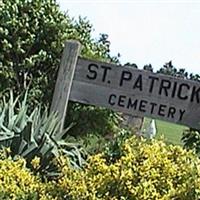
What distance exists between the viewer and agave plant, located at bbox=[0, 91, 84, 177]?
21.3ft

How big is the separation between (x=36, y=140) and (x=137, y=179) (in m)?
1.90

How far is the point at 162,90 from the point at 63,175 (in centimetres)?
319

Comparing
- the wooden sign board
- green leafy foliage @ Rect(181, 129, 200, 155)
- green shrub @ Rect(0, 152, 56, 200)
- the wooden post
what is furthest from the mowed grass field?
green shrub @ Rect(0, 152, 56, 200)

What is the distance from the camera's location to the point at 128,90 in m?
8.32

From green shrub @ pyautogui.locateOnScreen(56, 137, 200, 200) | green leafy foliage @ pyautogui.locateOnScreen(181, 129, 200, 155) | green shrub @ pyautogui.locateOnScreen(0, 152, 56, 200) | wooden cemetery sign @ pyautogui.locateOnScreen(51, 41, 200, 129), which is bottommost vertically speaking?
green shrub @ pyautogui.locateOnScreen(0, 152, 56, 200)

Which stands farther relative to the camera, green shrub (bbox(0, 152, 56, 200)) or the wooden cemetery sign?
the wooden cemetery sign

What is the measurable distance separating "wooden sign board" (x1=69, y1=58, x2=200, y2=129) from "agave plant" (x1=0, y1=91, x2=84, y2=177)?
1189 mm

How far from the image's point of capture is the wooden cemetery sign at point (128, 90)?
8.26m

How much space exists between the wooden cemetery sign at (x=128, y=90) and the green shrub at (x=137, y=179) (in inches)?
108

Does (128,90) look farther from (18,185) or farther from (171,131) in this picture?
(171,131)

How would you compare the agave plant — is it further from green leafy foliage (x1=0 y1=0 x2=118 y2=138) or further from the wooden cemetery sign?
green leafy foliage (x1=0 y1=0 x2=118 y2=138)

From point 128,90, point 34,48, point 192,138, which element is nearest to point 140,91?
point 128,90

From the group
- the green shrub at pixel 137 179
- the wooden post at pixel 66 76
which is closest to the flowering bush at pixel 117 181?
the green shrub at pixel 137 179

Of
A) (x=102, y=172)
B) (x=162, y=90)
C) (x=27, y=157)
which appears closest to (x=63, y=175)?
(x=102, y=172)
